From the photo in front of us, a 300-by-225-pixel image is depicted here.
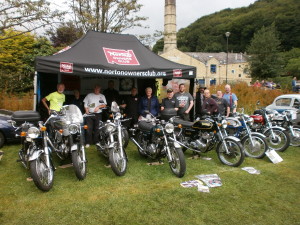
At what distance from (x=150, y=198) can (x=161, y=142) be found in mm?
1283

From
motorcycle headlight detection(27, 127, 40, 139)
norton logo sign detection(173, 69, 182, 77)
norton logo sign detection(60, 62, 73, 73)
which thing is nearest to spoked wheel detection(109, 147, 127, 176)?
motorcycle headlight detection(27, 127, 40, 139)

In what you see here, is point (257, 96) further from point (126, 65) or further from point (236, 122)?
point (126, 65)

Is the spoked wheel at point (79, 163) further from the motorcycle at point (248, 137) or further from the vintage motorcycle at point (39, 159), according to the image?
the motorcycle at point (248, 137)

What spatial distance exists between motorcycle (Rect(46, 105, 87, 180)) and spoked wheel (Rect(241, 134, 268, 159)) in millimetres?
3544

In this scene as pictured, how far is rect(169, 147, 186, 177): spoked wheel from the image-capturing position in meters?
4.46

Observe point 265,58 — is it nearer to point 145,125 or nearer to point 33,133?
point 145,125

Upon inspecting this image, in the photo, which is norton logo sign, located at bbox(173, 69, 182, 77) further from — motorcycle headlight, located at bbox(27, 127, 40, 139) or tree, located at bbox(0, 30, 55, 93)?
tree, located at bbox(0, 30, 55, 93)

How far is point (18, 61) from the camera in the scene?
1461 cm

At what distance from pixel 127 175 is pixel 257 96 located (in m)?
11.2

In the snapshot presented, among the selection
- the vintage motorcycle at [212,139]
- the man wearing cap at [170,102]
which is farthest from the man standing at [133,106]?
the vintage motorcycle at [212,139]

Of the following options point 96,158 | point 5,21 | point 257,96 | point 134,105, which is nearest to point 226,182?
point 96,158

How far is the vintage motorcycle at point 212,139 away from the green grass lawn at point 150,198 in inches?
10.2

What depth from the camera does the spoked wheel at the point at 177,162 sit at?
14.6 feet

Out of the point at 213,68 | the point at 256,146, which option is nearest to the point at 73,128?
the point at 256,146
